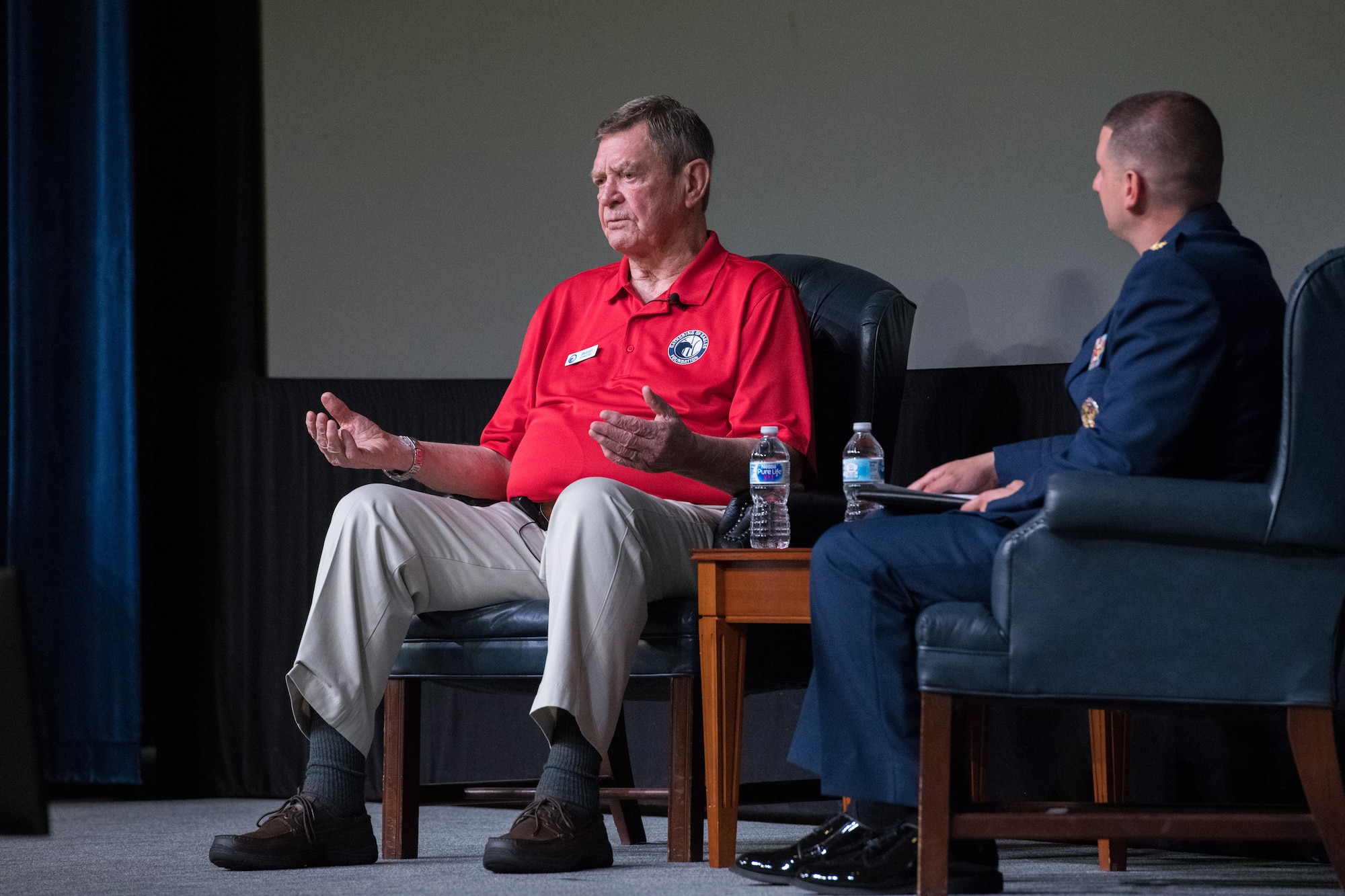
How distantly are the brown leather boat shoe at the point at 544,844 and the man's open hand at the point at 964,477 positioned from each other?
72cm

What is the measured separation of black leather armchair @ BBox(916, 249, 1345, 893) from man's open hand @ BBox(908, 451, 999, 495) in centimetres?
45

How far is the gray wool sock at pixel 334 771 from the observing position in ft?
7.41

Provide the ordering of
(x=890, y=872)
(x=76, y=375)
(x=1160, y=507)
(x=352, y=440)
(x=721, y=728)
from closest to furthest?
(x=1160, y=507)
(x=890, y=872)
(x=721, y=728)
(x=352, y=440)
(x=76, y=375)

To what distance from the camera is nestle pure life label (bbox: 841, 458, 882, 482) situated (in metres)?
2.40

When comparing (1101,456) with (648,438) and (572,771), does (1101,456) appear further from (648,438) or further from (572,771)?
(572,771)

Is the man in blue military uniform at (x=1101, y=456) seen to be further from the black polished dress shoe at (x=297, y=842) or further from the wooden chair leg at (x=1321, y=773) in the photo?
the black polished dress shoe at (x=297, y=842)

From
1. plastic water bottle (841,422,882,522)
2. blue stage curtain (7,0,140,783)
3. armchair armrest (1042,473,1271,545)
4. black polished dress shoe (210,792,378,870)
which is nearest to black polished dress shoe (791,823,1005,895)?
armchair armrest (1042,473,1271,545)

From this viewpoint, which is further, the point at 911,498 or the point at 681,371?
the point at 681,371

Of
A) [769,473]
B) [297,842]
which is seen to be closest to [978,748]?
[769,473]

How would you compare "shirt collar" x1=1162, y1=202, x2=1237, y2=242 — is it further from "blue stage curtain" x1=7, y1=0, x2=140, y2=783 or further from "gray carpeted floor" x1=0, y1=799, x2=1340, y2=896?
"blue stage curtain" x1=7, y1=0, x2=140, y2=783

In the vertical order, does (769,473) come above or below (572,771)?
above

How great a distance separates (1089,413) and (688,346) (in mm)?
869

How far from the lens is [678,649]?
7.54 feet

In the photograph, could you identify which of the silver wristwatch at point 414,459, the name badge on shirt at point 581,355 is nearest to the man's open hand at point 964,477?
the name badge on shirt at point 581,355
